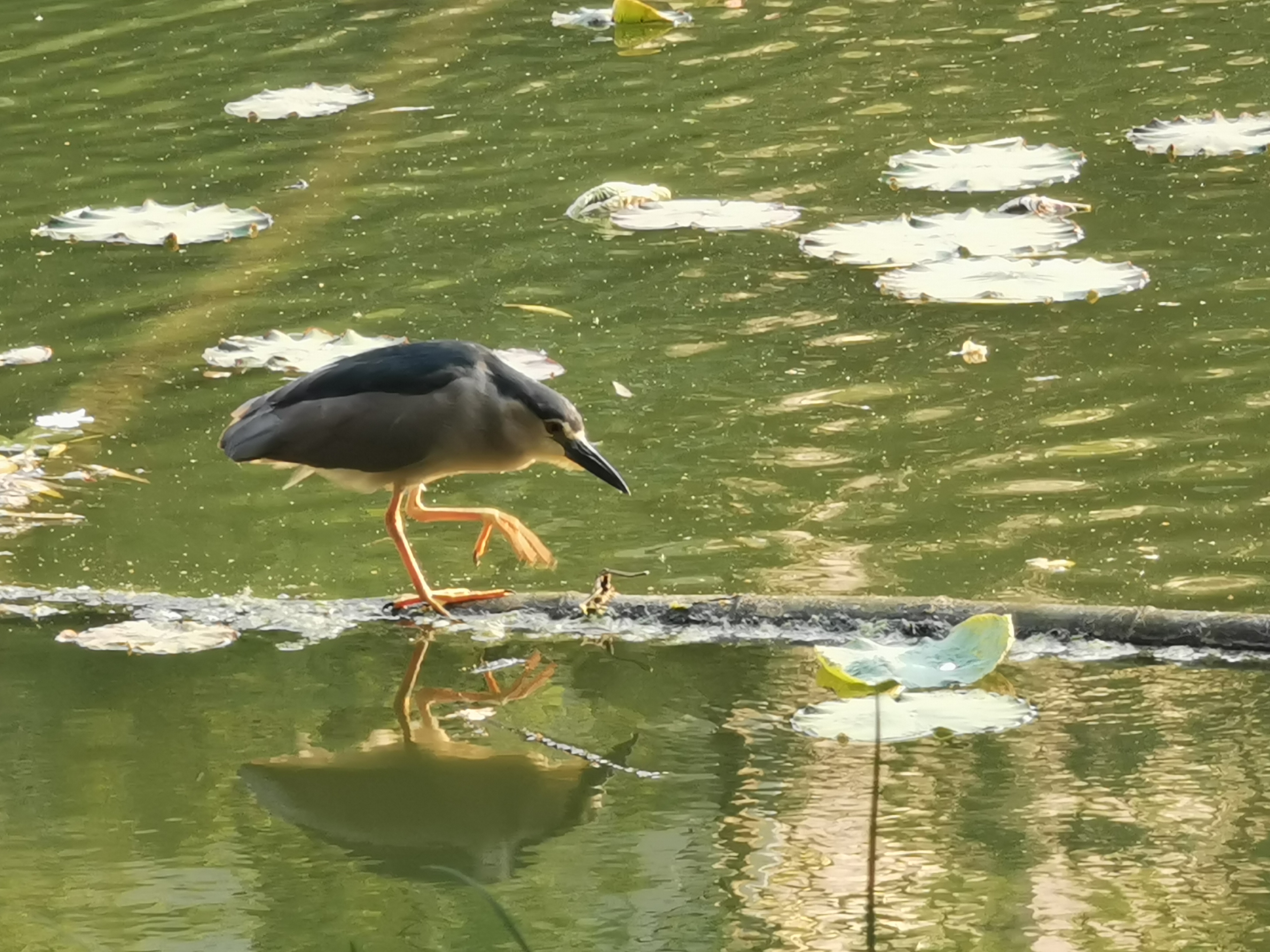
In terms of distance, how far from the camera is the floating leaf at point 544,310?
628cm

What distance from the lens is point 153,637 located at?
4277 mm

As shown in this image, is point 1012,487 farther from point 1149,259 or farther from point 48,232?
point 48,232

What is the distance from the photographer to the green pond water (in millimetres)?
3254

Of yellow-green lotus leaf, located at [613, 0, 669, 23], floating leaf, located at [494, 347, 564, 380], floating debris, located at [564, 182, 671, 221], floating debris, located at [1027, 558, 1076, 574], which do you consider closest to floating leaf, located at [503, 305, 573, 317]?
floating leaf, located at [494, 347, 564, 380]

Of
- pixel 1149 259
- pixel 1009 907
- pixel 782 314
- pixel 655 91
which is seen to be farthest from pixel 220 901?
pixel 655 91

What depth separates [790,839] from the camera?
3.33 metres

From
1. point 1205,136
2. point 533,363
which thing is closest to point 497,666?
point 533,363

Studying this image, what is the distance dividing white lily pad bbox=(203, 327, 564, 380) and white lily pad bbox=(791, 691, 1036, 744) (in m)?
2.21

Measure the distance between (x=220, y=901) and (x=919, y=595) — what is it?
1800mm

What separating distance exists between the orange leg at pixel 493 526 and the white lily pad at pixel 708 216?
7.64ft

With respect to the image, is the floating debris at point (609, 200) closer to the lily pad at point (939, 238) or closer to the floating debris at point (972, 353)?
the lily pad at point (939, 238)

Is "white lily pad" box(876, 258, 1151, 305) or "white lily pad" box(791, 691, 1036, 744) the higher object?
"white lily pad" box(791, 691, 1036, 744)

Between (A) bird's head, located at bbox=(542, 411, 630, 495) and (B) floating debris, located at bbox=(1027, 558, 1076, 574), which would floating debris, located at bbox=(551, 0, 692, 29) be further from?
(B) floating debris, located at bbox=(1027, 558, 1076, 574)

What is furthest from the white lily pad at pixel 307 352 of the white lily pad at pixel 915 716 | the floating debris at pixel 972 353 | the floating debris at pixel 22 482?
the white lily pad at pixel 915 716
